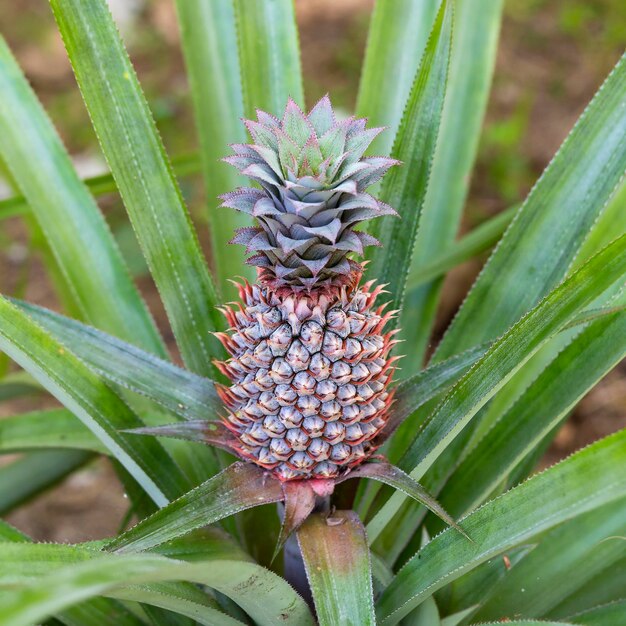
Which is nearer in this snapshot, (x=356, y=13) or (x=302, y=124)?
(x=302, y=124)

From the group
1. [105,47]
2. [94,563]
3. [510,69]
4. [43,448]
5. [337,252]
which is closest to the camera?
[94,563]

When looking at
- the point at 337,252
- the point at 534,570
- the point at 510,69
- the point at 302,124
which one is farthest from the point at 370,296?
the point at 510,69

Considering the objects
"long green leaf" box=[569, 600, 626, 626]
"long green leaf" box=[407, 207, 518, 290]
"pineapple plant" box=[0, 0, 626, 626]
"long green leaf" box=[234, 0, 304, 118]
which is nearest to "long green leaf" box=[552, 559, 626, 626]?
"pineapple plant" box=[0, 0, 626, 626]

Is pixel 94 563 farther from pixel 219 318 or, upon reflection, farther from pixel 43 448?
pixel 43 448

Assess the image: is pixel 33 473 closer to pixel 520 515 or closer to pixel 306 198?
pixel 306 198

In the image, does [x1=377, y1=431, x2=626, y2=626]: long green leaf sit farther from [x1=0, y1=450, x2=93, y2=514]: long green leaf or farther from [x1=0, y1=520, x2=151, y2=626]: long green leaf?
[x1=0, y1=450, x2=93, y2=514]: long green leaf

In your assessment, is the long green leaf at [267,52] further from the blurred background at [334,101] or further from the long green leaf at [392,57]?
the blurred background at [334,101]

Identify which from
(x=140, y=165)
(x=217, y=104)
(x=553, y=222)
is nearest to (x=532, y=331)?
(x=553, y=222)
